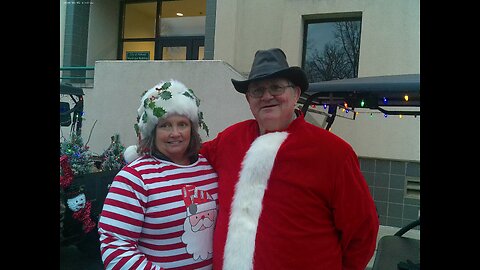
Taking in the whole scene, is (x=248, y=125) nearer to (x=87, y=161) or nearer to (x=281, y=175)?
(x=281, y=175)

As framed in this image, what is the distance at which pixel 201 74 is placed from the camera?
5551mm

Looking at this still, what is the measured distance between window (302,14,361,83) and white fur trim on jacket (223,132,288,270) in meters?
5.30

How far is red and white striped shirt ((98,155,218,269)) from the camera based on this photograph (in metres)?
1.48

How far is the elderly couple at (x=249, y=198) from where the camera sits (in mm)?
1536

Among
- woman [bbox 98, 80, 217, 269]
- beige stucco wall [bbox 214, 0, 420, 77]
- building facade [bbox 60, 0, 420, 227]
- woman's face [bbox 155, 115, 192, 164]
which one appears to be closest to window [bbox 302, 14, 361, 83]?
building facade [bbox 60, 0, 420, 227]

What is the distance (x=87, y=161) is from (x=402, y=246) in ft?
10.4

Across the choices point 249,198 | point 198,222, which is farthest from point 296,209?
point 198,222

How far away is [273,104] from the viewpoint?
1734mm

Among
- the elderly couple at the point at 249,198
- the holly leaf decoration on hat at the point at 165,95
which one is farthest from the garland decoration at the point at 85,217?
the holly leaf decoration on hat at the point at 165,95

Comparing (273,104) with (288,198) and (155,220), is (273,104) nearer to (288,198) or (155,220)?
(288,198)

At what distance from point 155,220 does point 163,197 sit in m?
0.10

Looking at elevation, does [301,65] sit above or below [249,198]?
above
